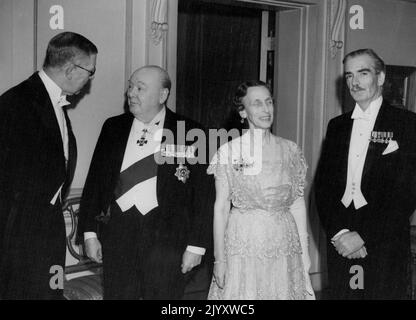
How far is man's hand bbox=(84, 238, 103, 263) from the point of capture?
341 cm

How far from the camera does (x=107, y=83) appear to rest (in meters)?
4.20

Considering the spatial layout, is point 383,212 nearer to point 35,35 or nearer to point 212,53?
point 35,35

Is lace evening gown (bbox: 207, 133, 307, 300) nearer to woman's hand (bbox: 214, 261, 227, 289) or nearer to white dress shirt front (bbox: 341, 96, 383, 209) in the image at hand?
woman's hand (bbox: 214, 261, 227, 289)

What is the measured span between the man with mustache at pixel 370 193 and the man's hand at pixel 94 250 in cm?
129

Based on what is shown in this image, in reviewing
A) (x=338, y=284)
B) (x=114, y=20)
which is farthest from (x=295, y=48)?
(x=338, y=284)

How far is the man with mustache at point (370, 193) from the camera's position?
3.45m

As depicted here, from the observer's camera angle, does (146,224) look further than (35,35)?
No

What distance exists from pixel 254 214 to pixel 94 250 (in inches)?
35.2

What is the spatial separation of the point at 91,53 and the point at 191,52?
282 cm

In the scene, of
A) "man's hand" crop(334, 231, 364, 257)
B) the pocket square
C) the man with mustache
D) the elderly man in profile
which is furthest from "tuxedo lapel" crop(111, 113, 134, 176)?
the pocket square

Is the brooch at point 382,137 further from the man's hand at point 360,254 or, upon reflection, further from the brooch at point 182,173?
the brooch at point 182,173

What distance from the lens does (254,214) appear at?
10.8 feet

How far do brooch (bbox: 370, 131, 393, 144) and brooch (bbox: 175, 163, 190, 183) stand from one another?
1046 millimetres

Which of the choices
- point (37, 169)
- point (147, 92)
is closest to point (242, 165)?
point (147, 92)
